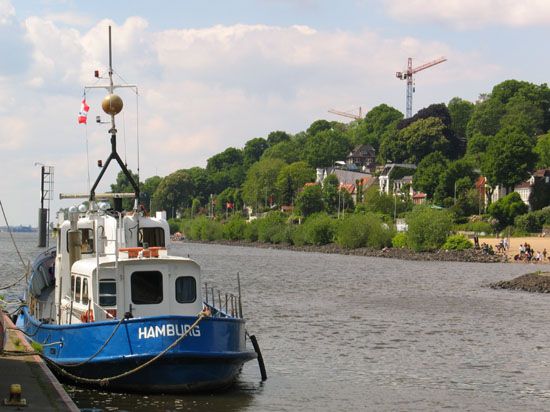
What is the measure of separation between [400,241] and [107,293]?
127 metres

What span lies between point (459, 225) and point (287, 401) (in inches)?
5396

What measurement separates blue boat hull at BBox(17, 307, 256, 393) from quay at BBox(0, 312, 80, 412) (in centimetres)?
171

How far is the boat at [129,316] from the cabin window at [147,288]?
30mm

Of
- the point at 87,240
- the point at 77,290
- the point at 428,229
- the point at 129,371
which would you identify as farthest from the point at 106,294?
the point at 428,229

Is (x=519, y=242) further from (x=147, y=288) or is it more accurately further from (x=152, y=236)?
(x=147, y=288)

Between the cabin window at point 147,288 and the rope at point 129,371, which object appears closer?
the rope at point 129,371

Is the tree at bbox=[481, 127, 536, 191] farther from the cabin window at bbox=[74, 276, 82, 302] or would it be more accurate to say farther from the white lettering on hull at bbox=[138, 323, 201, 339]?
the white lettering on hull at bbox=[138, 323, 201, 339]

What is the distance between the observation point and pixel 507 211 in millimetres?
157125

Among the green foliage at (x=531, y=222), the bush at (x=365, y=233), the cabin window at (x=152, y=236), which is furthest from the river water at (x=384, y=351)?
the bush at (x=365, y=233)

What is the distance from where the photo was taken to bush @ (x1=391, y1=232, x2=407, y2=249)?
6107 inches

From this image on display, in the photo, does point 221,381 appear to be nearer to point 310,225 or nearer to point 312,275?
point 312,275

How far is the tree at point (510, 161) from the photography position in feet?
566

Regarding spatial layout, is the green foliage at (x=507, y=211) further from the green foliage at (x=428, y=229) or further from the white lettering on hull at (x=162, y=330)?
the white lettering on hull at (x=162, y=330)

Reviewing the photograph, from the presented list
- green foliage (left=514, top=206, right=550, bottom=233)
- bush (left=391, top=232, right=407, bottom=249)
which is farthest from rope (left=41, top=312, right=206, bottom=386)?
green foliage (left=514, top=206, right=550, bottom=233)
